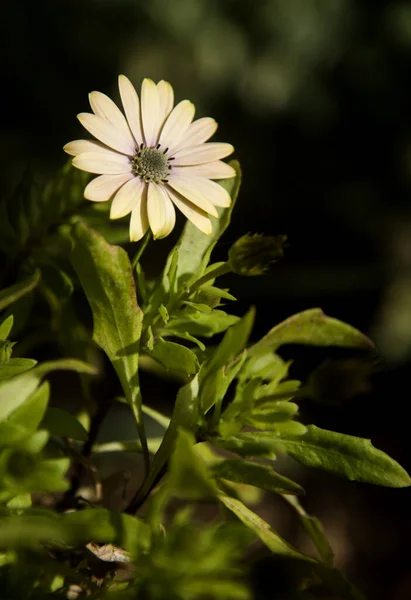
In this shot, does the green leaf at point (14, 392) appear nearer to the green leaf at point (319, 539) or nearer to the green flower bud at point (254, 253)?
the green flower bud at point (254, 253)

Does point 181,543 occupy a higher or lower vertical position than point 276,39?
lower

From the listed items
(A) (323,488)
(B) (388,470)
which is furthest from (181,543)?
(A) (323,488)

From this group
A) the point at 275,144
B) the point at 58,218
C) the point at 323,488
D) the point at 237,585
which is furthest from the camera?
the point at 275,144

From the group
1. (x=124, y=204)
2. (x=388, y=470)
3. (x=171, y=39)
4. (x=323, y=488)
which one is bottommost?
(x=323, y=488)

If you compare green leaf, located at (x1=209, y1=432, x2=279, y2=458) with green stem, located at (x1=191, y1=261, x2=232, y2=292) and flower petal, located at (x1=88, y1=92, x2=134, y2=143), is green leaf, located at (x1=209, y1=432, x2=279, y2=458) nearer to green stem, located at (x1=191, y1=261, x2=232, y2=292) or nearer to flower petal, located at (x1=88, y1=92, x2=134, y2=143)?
green stem, located at (x1=191, y1=261, x2=232, y2=292)

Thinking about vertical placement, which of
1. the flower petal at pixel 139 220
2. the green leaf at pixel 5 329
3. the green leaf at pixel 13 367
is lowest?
the green leaf at pixel 13 367

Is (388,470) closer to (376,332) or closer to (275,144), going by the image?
(376,332)

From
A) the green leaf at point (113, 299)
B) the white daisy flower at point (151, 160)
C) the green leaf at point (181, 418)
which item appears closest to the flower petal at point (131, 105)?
the white daisy flower at point (151, 160)
